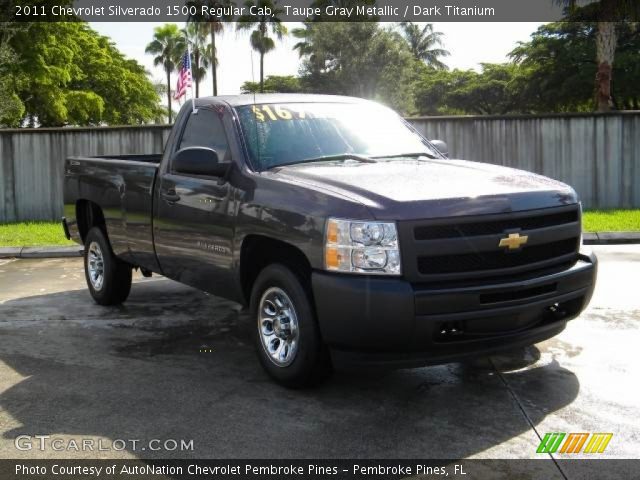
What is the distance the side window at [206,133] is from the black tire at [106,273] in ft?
5.55

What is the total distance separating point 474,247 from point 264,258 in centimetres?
154

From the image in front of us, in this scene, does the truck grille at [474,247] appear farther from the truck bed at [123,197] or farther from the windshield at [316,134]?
the truck bed at [123,197]

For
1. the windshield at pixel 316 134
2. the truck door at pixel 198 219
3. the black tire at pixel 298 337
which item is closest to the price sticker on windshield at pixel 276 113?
the windshield at pixel 316 134

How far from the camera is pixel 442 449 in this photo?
3.93m

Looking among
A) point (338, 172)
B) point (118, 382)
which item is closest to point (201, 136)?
point (338, 172)

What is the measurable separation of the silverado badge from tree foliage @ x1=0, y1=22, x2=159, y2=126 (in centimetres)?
2038

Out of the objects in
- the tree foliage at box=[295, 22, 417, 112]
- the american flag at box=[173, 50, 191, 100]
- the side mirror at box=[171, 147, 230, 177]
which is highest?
the tree foliage at box=[295, 22, 417, 112]

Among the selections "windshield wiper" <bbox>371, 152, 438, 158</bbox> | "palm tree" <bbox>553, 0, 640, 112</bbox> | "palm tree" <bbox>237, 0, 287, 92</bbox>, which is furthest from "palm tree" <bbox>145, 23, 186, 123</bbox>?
"windshield wiper" <bbox>371, 152, 438, 158</bbox>

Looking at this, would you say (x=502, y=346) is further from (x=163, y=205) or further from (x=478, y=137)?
(x=478, y=137)

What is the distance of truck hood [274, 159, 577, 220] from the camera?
169 inches

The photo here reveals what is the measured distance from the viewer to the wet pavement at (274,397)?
13.2ft

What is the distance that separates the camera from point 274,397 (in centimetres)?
475

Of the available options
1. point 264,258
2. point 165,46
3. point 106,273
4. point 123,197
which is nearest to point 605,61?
point 106,273

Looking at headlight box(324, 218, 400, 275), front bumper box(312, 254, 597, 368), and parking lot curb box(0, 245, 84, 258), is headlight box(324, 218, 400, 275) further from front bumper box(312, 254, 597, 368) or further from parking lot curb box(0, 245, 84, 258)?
parking lot curb box(0, 245, 84, 258)
